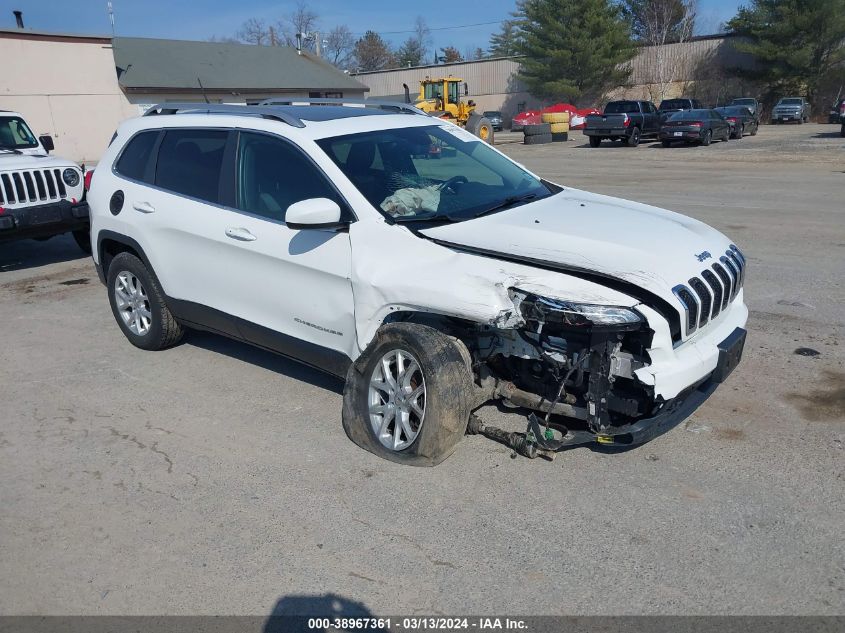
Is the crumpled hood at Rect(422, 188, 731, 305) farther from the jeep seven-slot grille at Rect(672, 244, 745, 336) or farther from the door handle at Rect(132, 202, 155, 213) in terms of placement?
the door handle at Rect(132, 202, 155, 213)

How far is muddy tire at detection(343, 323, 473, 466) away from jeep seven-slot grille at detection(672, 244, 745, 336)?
1151mm

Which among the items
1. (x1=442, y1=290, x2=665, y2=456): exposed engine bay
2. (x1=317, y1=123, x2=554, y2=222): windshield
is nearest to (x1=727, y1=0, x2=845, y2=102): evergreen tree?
(x1=317, y1=123, x2=554, y2=222): windshield

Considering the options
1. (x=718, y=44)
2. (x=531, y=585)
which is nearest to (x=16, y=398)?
(x=531, y=585)

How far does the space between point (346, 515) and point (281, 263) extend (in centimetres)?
171

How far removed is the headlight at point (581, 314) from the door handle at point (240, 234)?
2.09m

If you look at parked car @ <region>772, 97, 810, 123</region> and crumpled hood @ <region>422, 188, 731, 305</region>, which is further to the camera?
parked car @ <region>772, 97, 810, 123</region>

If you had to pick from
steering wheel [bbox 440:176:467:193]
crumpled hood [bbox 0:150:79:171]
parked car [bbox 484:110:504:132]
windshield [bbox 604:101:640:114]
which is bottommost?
parked car [bbox 484:110:504:132]

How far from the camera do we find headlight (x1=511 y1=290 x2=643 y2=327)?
11.5ft

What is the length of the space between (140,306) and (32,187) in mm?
4322

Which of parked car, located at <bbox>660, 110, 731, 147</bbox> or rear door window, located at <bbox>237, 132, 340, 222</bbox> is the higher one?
rear door window, located at <bbox>237, 132, 340, 222</bbox>

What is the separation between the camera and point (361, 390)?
422 centimetres

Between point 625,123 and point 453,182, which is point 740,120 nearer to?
point 625,123

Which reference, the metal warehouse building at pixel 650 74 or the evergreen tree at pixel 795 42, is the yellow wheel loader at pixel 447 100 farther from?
the metal warehouse building at pixel 650 74

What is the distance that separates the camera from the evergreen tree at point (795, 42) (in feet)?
156
